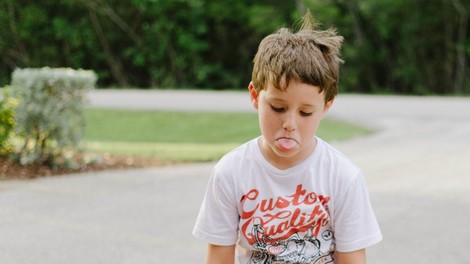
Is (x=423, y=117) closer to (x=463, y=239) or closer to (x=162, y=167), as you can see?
(x=162, y=167)

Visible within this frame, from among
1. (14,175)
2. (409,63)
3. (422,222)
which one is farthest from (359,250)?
(409,63)

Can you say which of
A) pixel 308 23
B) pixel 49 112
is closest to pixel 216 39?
pixel 49 112

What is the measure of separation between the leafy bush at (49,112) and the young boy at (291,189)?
232 inches

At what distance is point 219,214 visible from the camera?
8.73 feet

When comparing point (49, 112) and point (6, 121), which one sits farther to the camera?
point (49, 112)

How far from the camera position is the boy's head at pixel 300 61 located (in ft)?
7.94

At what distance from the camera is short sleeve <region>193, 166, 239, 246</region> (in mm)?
2627

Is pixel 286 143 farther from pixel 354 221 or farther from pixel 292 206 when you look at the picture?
pixel 354 221

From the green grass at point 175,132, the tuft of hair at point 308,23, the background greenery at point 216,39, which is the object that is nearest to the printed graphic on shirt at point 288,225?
the tuft of hair at point 308,23

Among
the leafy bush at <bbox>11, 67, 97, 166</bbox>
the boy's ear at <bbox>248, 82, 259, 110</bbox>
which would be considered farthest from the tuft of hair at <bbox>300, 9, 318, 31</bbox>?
the leafy bush at <bbox>11, 67, 97, 166</bbox>

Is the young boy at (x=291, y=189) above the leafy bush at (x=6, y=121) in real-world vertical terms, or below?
below

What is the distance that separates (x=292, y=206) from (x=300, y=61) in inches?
19.0

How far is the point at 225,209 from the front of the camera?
265 cm

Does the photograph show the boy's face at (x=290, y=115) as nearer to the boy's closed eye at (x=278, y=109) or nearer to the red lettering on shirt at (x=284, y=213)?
the boy's closed eye at (x=278, y=109)
